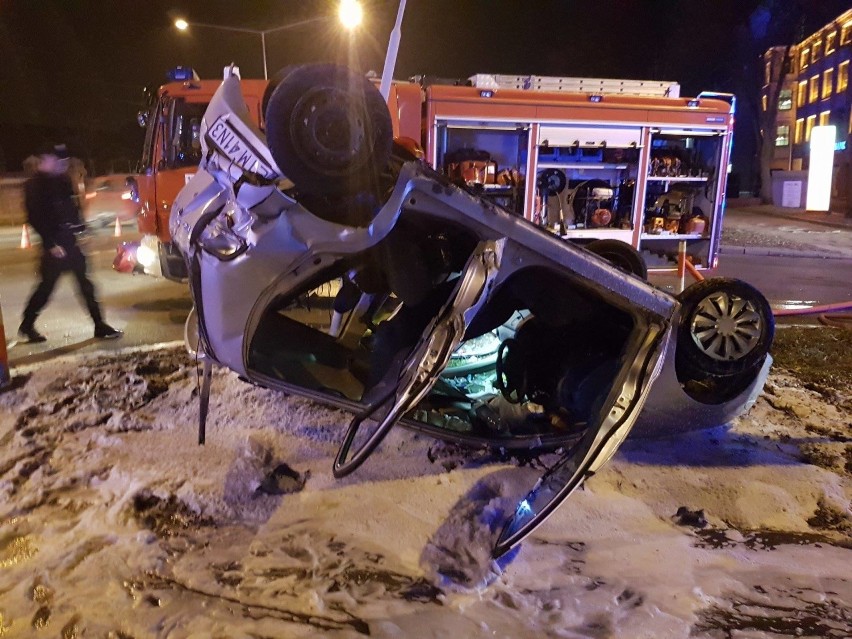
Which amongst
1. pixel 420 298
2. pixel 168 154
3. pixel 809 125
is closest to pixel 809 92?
pixel 809 125

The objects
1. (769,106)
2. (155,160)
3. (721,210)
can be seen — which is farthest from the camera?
(769,106)

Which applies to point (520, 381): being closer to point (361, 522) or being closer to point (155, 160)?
point (361, 522)

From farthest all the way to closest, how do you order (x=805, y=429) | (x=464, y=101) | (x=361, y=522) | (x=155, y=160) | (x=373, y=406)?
(x=464, y=101) → (x=155, y=160) → (x=805, y=429) → (x=361, y=522) → (x=373, y=406)

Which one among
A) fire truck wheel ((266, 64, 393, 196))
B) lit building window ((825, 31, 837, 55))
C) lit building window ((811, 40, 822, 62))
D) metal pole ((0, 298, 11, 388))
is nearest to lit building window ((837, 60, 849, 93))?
lit building window ((825, 31, 837, 55))

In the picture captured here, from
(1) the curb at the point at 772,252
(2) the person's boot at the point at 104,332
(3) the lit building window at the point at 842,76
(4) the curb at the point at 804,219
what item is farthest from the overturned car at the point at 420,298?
(3) the lit building window at the point at 842,76

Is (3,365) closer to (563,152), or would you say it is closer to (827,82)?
(563,152)

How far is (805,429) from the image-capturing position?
13.8 feet

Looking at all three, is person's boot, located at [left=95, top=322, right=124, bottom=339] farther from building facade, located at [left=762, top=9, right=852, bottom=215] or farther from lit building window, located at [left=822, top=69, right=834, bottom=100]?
lit building window, located at [left=822, top=69, right=834, bottom=100]

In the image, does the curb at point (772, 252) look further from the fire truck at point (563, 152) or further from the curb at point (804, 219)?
the curb at point (804, 219)

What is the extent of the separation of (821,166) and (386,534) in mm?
24809

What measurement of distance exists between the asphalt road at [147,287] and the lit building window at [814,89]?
2695 cm

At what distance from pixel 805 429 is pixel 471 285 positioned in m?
2.86

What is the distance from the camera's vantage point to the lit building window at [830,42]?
35.8 metres

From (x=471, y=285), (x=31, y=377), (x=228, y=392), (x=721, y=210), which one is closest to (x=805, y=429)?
(x=471, y=285)
